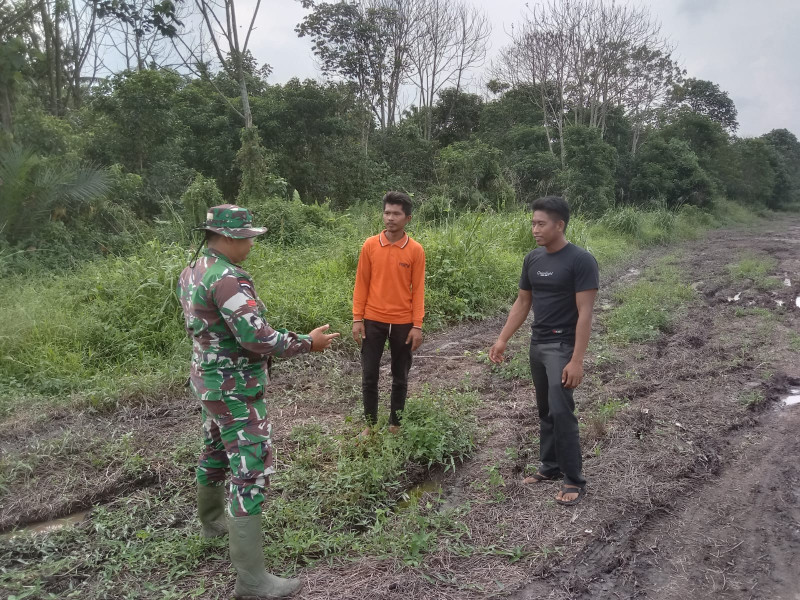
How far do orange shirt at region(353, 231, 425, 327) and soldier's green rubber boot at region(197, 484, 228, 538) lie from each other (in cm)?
155

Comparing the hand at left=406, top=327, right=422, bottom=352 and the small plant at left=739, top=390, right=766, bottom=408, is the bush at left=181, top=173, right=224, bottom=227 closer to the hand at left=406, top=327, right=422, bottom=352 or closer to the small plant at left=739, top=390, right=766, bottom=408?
the hand at left=406, top=327, right=422, bottom=352

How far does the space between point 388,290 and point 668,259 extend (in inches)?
488

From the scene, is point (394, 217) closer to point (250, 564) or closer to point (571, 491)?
point (571, 491)

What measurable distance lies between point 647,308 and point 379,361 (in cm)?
537

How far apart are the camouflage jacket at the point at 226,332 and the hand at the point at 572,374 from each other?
1492 millimetres

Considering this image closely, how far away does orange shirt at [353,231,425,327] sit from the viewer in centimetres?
388

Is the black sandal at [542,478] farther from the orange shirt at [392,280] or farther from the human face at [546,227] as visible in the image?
the human face at [546,227]

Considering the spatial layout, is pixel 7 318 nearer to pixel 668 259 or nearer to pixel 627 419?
pixel 627 419

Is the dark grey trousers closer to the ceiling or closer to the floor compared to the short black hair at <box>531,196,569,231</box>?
closer to the floor

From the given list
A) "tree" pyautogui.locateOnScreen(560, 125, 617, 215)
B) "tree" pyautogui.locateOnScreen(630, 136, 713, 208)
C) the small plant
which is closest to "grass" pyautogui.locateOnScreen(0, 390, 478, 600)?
the small plant

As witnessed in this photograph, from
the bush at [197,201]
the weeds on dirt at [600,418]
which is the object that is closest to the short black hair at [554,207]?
the weeds on dirt at [600,418]

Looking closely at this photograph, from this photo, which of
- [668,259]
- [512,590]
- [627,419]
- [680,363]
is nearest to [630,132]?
[668,259]

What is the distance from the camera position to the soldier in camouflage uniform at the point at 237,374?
7.95ft

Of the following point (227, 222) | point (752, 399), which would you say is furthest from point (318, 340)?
point (752, 399)
